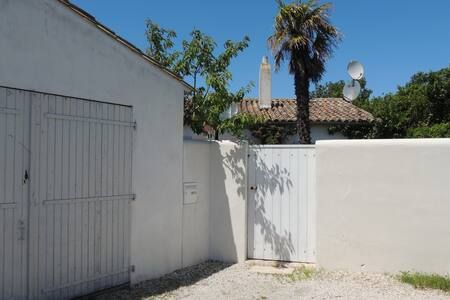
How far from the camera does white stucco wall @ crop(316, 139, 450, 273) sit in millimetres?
7070

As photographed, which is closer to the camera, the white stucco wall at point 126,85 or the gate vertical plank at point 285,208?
the white stucco wall at point 126,85

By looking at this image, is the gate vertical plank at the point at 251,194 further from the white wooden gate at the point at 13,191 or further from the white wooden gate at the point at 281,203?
the white wooden gate at the point at 13,191

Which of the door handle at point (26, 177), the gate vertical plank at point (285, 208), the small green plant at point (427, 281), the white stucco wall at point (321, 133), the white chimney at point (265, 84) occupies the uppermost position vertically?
the white chimney at point (265, 84)

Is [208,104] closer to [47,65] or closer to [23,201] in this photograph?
[47,65]

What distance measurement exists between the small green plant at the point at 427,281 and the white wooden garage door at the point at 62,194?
4.22 m

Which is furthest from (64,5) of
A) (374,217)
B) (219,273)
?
(374,217)

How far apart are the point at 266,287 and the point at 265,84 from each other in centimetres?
1646

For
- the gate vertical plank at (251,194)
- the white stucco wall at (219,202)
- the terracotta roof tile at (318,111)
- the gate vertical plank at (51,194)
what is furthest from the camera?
the terracotta roof tile at (318,111)

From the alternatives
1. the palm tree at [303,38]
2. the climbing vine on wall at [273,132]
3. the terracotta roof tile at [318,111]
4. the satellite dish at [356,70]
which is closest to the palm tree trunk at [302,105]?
the palm tree at [303,38]

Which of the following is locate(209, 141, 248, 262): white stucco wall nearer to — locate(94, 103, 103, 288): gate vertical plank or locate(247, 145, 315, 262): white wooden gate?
locate(247, 145, 315, 262): white wooden gate

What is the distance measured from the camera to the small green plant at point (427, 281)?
661cm

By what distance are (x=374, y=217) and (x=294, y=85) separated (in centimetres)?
1084

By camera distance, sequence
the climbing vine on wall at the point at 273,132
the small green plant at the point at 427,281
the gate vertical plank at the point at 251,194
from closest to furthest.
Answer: the small green plant at the point at 427,281 < the gate vertical plank at the point at 251,194 < the climbing vine on wall at the point at 273,132

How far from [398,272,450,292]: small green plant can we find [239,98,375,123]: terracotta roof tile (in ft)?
44.5
